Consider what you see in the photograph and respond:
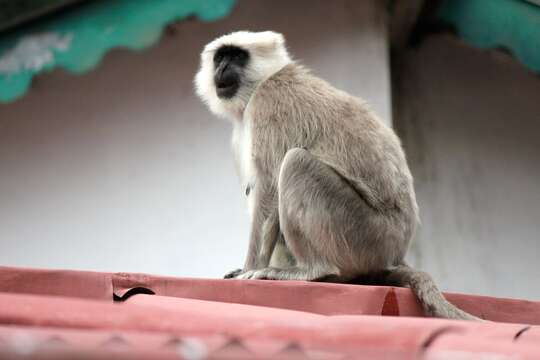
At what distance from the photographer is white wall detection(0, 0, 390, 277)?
6.76 meters

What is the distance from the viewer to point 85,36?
251 inches

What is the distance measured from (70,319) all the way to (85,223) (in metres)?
4.83

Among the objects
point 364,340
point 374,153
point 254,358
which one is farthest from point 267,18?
point 254,358

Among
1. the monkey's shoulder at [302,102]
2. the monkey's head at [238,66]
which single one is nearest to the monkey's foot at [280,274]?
the monkey's shoulder at [302,102]

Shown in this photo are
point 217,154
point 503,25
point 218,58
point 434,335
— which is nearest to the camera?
point 434,335

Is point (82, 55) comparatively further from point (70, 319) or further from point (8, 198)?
point (70, 319)

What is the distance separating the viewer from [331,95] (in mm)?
4891

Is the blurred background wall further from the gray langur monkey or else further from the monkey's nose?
the gray langur monkey

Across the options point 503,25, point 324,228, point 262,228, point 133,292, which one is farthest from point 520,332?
point 503,25

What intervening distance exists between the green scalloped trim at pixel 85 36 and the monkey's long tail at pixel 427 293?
2.84 metres

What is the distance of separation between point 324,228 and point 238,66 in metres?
1.54

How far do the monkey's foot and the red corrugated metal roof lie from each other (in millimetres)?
718

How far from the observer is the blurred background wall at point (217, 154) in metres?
6.77

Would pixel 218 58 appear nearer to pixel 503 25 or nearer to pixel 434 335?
pixel 503 25
